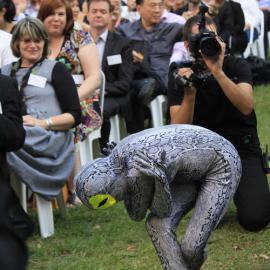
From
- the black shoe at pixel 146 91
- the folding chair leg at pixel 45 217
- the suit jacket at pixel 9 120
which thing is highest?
the suit jacket at pixel 9 120

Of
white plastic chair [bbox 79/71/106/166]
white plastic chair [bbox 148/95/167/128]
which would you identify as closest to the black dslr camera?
white plastic chair [bbox 79/71/106/166]

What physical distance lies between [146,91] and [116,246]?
11.8ft

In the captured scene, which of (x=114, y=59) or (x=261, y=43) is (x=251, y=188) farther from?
(x=261, y=43)

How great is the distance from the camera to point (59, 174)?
18.9 ft

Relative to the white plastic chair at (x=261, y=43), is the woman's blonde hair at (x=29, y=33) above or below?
above

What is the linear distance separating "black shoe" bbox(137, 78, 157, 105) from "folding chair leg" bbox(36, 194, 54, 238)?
314cm

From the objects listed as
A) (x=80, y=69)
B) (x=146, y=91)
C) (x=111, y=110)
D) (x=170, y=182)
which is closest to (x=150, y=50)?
(x=146, y=91)

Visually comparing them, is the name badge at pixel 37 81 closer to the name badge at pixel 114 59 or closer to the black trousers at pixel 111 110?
the black trousers at pixel 111 110

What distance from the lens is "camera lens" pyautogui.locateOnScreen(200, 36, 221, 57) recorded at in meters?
4.33

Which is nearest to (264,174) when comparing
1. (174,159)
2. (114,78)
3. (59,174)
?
(59,174)

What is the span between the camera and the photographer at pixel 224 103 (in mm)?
4539

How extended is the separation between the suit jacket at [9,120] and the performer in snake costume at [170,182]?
1.04 m

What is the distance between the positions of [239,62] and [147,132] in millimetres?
1923

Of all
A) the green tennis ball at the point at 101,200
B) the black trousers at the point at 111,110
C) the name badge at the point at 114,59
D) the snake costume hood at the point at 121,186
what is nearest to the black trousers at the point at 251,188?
the snake costume hood at the point at 121,186
